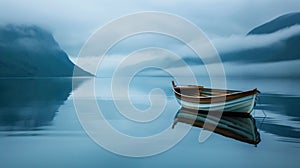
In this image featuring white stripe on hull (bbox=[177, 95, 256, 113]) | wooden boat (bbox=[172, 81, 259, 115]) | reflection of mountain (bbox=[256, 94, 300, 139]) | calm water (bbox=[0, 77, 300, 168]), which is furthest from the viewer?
white stripe on hull (bbox=[177, 95, 256, 113])

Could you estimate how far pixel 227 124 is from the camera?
7.71 m

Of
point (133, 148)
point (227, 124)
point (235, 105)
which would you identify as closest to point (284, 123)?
point (227, 124)

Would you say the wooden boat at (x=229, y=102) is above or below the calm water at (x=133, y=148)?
above

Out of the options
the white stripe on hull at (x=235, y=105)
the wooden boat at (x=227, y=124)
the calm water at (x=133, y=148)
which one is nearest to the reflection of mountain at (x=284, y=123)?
the calm water at (x=133, y=148)

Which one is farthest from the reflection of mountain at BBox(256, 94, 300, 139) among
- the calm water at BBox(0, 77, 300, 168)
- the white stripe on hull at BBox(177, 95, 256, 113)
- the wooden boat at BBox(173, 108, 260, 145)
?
the white stripe on hull at BBox(177, 95, 256, 113)

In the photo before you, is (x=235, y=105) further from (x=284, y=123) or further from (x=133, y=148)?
(x=133, y=148)

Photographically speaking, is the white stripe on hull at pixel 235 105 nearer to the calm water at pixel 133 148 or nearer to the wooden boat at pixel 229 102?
the wooden boat at pixel 229 102

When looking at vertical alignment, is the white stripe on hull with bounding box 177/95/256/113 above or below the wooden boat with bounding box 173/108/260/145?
above

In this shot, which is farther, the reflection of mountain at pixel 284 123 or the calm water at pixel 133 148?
the reflection of mountain at pixel 284 123

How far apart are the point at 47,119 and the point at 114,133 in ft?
8.51

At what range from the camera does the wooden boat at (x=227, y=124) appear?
6.38 meters

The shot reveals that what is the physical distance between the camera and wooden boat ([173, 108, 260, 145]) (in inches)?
251

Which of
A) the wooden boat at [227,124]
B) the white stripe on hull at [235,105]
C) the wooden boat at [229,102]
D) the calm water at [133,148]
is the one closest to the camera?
the calm water at [133,148]

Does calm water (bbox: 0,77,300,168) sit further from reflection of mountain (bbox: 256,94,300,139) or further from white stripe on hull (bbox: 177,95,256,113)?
white stripe on hull (bbox: 177,95,256,113)
